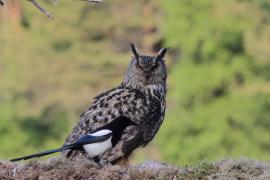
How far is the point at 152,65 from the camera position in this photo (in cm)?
1320

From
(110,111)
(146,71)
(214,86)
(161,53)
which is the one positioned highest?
(214,86)

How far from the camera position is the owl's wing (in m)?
11.6

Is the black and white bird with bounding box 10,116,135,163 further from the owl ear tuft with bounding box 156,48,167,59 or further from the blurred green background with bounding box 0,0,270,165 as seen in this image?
the blurred green background with bounding box 0,0,270,165

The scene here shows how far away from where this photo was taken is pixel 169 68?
49.3 metres

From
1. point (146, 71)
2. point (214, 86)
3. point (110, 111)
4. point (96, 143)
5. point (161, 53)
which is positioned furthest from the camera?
point (214, 86)

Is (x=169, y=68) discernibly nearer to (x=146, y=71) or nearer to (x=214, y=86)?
(x=214, y=86)

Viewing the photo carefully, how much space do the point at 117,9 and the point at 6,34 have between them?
4839mm

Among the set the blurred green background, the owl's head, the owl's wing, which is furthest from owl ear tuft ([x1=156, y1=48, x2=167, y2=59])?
the blurred green background

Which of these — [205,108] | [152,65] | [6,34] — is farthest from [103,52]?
[152,65]

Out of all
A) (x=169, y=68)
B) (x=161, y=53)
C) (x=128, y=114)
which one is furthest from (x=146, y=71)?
(x=169, y=68)

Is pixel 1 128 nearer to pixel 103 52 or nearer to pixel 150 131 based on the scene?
pixel 103 52

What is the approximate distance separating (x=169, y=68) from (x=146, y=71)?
3626 cm

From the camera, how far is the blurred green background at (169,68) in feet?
141

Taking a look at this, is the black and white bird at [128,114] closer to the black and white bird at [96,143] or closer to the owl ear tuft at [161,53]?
the black and white bird at [96,143]
